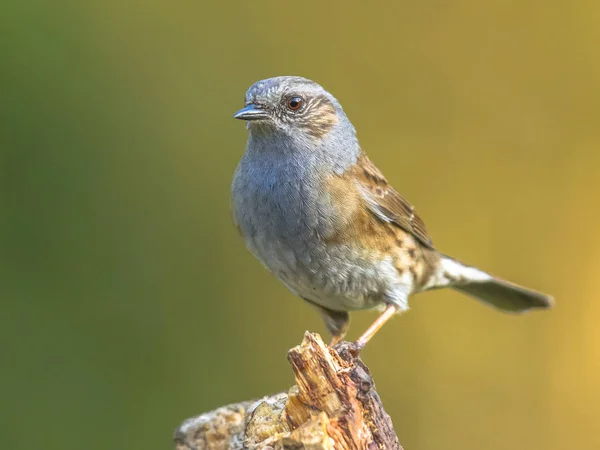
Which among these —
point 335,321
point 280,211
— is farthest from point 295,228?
point 335,321

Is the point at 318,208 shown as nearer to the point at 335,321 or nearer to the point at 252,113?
the point at 252,113

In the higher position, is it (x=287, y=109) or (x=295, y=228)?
(x=287, y=109)

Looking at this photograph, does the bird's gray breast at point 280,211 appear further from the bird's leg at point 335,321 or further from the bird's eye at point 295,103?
the bird's leg at point 335,321

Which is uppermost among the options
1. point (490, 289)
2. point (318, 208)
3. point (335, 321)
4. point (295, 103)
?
point (295, 103)

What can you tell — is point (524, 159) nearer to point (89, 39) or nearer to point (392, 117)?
point (392, 117)

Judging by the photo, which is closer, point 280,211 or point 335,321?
point 280,211

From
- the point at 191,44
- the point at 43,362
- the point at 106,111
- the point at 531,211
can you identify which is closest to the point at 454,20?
the point at 531,211

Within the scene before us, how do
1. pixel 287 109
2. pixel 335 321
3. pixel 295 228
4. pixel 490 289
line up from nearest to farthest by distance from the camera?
pixel 295 228 → pixel 287 109 → pixel 335 321 → pixel 490 289

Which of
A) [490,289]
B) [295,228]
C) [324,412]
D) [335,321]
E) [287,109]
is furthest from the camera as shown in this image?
[490,289]
